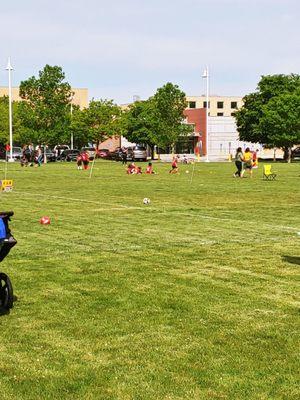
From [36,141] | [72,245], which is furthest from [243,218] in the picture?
[36,141]

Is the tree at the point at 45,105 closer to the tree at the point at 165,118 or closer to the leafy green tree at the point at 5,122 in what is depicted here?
the leafy green tree at the point at 5,122

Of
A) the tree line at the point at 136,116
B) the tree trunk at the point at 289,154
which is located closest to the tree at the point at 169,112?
the tree line at the point at 136,116

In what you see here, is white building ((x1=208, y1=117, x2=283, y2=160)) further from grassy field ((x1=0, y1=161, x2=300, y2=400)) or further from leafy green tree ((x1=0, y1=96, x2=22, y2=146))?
grassy field ((x1=0, y1=161, x2=300, y2=400))

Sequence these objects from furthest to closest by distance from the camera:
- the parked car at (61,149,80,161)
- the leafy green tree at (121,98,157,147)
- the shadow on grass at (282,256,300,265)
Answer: the leafy green tree at (121,98,157,147) < the parked car at (61,149,80,161) < the shadow on grass at (282,256,300,265)

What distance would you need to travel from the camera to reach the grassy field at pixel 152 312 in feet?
17.0

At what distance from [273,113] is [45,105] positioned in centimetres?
2832

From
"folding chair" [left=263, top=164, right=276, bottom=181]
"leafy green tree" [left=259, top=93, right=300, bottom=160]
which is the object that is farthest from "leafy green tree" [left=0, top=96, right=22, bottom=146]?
"folding chair" [left=263, top=164, right=276, bottom=181]

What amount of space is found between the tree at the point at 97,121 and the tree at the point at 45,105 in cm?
571

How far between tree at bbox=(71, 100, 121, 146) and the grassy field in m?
75.5

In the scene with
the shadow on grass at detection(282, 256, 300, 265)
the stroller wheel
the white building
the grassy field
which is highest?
the white building

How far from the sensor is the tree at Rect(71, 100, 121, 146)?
8962 cm

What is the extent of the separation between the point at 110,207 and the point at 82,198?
140 inches

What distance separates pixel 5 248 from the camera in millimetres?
6973

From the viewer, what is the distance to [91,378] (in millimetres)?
5254
